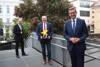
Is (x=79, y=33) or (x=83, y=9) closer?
(x=79, y=33)

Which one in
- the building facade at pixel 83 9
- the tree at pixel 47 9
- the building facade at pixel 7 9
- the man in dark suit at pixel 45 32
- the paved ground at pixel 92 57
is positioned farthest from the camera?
the building facade at pixel 83 9

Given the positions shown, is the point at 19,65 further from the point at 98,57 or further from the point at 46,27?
the point at 98,57

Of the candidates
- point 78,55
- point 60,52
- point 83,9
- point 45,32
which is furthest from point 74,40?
point 83,9

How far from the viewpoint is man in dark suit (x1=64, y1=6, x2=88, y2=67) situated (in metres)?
8.30

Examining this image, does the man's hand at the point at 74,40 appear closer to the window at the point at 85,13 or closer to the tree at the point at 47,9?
the tree at the point at 47,9

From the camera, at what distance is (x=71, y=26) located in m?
8.45

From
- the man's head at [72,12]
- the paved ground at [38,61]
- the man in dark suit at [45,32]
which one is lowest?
the paved ground at [38,61]

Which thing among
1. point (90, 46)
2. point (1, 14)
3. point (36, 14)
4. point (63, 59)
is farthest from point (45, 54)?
point (1, 14)

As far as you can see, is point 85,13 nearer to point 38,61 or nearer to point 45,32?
point 38,61

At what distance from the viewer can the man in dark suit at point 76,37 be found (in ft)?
27.2

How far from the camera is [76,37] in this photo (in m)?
8.39

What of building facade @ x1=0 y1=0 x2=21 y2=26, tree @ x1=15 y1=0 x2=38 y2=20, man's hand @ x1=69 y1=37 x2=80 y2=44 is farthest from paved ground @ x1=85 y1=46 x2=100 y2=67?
building facade @ x1=0 y1=0 x2=21 y2=26

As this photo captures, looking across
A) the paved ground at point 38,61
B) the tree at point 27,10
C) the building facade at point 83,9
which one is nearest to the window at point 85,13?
the building facade at point 83,9

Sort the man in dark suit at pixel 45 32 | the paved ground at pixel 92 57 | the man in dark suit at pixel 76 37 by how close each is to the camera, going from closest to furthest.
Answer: the paved ground at pixel 92 57 < the man in dark suit at pixel 76 37 < the man in dark suit at pixel 45 32
